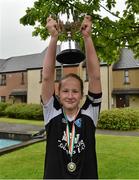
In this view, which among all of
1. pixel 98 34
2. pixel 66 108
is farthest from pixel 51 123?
pixel 98 34

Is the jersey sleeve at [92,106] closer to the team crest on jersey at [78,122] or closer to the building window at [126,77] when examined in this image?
the team crest on jersey at [78,122]

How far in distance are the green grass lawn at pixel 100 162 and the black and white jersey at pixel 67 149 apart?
523 cm

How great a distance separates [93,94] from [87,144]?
0.41m

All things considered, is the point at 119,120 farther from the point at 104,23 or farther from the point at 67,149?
the point at 67,149

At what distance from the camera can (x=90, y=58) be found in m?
2.75

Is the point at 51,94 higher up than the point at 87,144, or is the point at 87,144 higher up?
the point at 51,94

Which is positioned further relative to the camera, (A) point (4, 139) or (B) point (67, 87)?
(A) point (4, 139)

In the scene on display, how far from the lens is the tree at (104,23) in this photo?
7.19 m

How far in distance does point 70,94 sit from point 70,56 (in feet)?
1.00

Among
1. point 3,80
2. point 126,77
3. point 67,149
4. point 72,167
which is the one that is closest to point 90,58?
point 67,149

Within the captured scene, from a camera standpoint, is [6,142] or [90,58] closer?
[90,58]

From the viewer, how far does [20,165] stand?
29.7ft

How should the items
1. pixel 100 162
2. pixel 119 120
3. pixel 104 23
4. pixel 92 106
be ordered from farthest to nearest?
pixel 119 120 < pixel 100 162 < pixel 104 23 < pixel 92 106

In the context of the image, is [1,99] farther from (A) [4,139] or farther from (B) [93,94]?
(B) [93,94]
